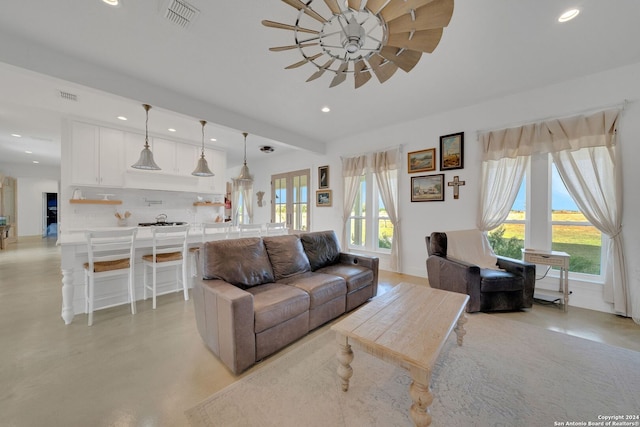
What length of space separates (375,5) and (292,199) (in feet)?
17.3

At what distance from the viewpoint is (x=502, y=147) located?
3.35 m

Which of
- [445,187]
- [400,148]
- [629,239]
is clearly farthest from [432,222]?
[629,239]

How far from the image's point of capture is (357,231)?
A: 17.0 ft

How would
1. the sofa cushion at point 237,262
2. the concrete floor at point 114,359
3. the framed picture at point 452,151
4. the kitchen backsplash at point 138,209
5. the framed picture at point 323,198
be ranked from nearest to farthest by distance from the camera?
1. the concrete floor at point 114,359
2. the sofa cushion at point 237,262
3. the framed picture at point 452,151
4. the kitchen backsplash at point 138,209
5. the framed picture at point 323,198

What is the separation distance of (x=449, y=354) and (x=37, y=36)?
464 centimetres

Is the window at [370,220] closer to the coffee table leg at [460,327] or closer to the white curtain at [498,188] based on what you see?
the white curtain at [498,188]

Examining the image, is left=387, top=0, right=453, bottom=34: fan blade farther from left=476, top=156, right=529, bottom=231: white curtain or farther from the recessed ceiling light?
left=476, top=156, right=529, bottom=231: white curtain

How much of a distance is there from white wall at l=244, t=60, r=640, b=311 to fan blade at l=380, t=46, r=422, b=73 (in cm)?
198

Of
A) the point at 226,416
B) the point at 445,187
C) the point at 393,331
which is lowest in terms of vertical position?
the point at 226,416

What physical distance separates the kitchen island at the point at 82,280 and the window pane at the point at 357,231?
2.90 meters

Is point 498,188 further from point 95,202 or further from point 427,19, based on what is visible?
point 95,202

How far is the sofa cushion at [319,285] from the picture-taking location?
2266 mm

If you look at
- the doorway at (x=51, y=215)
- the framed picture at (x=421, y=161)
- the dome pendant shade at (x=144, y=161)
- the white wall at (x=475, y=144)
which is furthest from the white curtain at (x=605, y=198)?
the doorway at (x=51, y=215)

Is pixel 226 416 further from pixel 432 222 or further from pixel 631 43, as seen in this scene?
pixel 631 43
